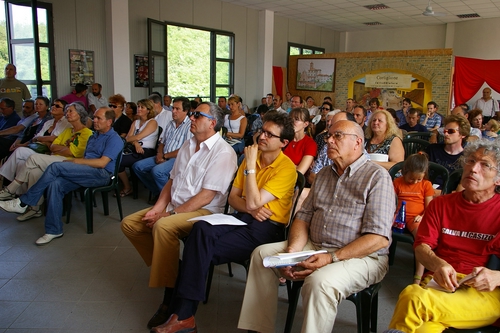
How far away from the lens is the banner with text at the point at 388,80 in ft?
36.4

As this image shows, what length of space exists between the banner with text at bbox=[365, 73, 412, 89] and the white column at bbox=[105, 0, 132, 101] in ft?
22.6

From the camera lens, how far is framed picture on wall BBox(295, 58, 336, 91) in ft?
40.3

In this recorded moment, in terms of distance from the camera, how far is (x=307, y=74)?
41.5 feet

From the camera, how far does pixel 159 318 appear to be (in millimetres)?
2295

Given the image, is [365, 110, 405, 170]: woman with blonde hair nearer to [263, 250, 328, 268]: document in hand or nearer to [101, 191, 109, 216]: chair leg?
[263, 250, 328, 268]: document in hand

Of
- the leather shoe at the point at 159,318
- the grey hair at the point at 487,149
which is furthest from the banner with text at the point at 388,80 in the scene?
the leather shoe at the point at 159,318

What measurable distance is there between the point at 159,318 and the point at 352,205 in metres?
1.25

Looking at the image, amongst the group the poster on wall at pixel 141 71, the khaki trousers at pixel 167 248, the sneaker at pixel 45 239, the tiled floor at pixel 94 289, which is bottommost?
the tiled floor at pixel 94 289

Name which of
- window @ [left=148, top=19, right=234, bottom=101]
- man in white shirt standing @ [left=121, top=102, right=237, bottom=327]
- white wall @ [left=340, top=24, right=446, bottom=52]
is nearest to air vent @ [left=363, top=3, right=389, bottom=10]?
white wall @ [left=340, top=24, right=446, bottom=52]

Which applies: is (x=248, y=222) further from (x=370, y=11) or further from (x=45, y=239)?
(x=370, y=11)

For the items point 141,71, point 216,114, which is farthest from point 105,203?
point 141,71

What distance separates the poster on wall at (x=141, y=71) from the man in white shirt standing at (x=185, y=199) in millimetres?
6265

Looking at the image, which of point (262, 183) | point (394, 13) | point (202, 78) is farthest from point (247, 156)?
point (394, 13)

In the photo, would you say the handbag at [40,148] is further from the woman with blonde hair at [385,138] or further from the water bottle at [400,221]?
the water bottle at [400,221]
